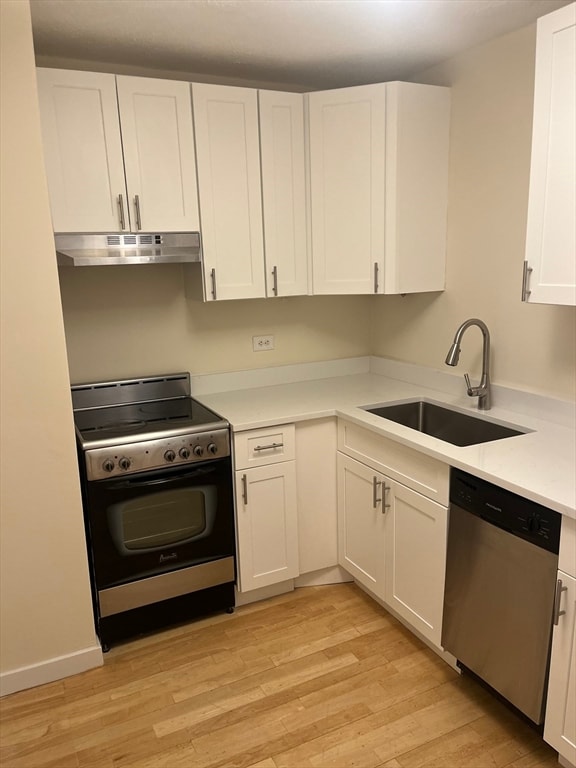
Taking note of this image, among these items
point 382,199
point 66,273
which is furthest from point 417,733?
point 66,273

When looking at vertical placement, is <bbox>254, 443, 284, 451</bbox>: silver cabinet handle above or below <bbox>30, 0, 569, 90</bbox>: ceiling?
below

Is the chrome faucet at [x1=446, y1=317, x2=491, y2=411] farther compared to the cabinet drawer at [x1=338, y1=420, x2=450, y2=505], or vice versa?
the chrome faucet at [x1=446, y1=317, x2=491, y2=411]

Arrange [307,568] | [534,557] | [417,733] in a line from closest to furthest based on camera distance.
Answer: [534,557], [417,733], [307,568]

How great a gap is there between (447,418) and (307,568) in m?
1.00

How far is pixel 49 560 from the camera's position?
7.28 feet

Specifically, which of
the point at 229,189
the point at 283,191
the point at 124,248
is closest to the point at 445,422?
the point at 283,191

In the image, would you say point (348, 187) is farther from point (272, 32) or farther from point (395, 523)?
point (395, 523)

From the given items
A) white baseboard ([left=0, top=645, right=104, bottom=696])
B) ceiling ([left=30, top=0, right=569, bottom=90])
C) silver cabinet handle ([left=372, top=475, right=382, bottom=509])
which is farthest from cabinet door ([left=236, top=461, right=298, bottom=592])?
ceiling ([left=30, top=0, right=569, bottom=90])

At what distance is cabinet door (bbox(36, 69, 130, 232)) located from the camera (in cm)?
225

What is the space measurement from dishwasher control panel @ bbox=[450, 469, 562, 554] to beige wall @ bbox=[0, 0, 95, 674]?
56.7 inches

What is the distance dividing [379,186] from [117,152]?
1.17m

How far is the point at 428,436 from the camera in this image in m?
2.22

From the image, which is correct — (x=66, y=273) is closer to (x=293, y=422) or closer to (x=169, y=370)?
(x=169, y=370)

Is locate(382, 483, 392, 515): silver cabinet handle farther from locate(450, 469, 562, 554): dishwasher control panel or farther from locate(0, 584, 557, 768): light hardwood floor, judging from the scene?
locate(0, 584, 557, 768): light hardwood floor
